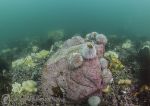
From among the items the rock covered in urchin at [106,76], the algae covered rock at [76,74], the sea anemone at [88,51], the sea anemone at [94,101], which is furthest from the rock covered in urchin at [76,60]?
the sea anemone at [94,101]

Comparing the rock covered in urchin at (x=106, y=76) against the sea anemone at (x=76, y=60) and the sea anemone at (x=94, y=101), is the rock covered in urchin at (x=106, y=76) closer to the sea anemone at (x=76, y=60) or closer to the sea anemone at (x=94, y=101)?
the sea anemone at (x=94, y=101)

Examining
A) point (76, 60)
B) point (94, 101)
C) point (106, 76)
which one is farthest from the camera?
point (106, 76)

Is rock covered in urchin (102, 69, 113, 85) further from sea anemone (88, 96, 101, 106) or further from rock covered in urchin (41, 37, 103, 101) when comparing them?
sea anemone (88, 96, 101, 106)

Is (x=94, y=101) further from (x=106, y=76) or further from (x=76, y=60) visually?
(x=76, y=60)

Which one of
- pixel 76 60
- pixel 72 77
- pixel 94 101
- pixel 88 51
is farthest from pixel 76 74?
pixel 94 101

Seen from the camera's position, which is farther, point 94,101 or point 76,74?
point 94,101

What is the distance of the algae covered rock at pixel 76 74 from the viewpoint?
36.0 ft

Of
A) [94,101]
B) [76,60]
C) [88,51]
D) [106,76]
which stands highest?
[88,51]

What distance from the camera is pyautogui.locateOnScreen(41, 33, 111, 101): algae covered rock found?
11.0 meters

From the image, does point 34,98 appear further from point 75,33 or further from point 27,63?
point 75,33

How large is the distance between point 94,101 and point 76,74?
1.12m

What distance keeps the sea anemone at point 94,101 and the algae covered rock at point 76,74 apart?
6.0 inches

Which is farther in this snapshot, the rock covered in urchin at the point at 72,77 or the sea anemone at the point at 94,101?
the sea anemone at the point at 94,101

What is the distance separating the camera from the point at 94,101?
11.2m
